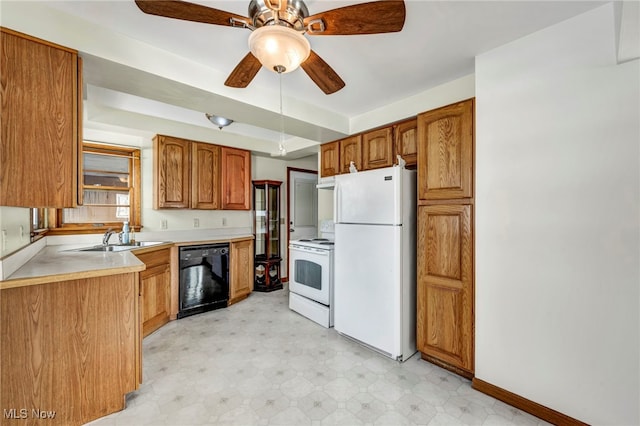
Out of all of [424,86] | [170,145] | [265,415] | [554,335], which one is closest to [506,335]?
[554,335]

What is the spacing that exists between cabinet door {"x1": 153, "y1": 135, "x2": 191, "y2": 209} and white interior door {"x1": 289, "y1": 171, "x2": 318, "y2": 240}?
1.93 meters

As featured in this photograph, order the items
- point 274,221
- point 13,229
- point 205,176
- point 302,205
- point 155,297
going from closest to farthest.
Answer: point 13,229
point 155,297
point 205,176
point 274,221
point 302,205

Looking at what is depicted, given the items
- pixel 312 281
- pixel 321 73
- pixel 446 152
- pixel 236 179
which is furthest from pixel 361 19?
pixel 236 179

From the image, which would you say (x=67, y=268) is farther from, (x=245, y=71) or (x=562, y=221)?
(x=562, y=221)

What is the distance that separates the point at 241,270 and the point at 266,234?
31.9 inches

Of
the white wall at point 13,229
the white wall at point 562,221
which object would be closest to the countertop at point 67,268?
the white wall at point 13,229

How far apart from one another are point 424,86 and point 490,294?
179 centimetres

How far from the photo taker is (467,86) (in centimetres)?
230

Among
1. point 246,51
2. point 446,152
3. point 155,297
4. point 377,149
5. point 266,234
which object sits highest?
point 246,51

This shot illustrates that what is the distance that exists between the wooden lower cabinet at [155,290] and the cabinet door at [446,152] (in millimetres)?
2724

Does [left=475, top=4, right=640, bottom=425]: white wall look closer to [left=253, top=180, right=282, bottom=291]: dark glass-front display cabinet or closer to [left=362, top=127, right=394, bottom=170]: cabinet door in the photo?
[left=362, top=127, right=394, bottom=170]: cabinet door

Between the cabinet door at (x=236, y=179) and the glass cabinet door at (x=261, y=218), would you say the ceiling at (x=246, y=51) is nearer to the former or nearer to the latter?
the cabinet door at (x=236, y=179)

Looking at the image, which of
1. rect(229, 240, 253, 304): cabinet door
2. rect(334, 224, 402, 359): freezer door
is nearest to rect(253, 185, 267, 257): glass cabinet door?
rect(229, 240, 253, 304): cabinet door

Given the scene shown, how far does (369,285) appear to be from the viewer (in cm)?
258
